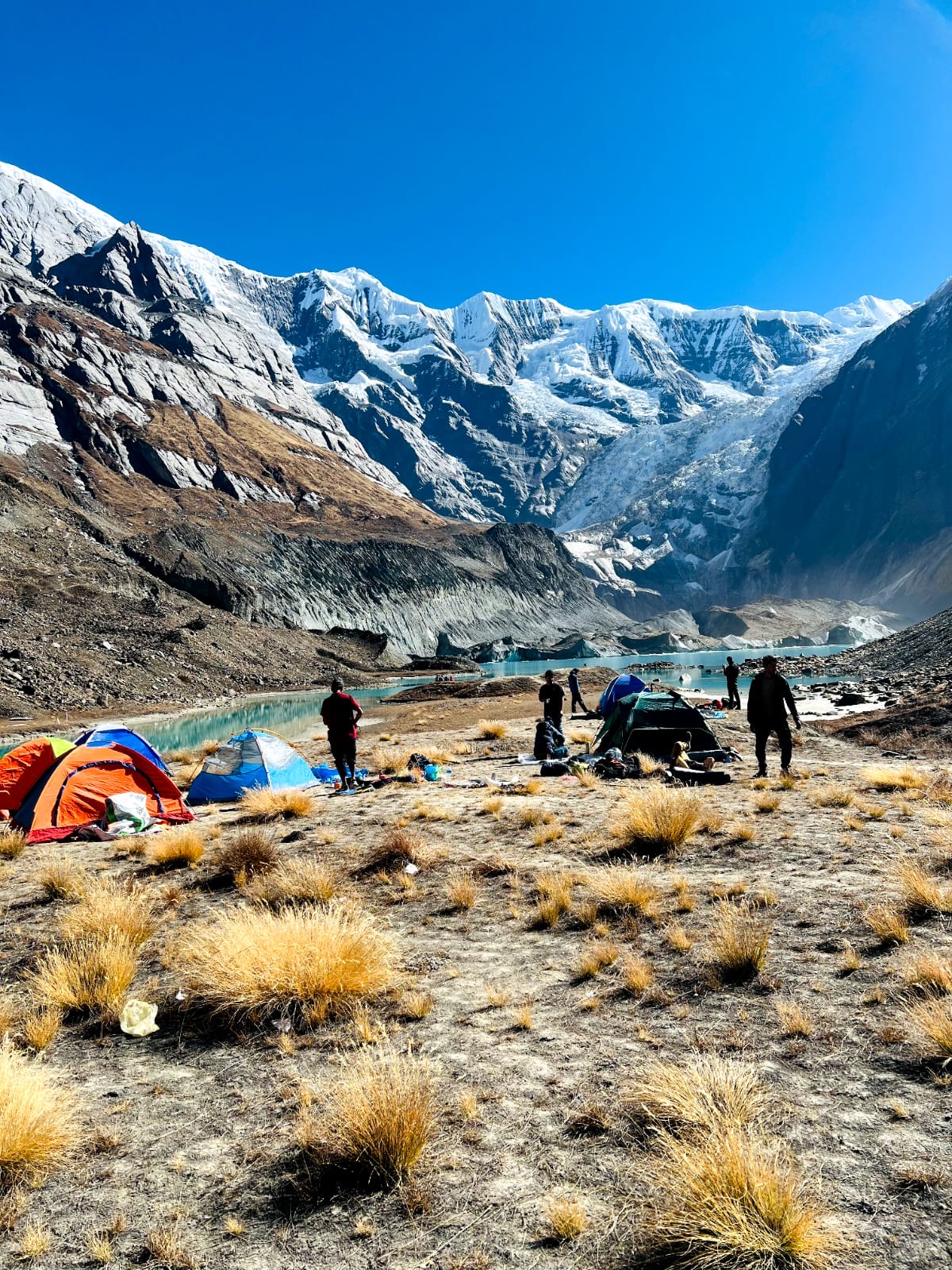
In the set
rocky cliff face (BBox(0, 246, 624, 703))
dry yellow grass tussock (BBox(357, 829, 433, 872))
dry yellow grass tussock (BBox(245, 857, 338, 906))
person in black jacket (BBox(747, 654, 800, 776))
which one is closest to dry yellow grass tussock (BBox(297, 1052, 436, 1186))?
dry yellow grass tussock (BBox(245, 857, 338, 906))

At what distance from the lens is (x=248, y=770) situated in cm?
1534

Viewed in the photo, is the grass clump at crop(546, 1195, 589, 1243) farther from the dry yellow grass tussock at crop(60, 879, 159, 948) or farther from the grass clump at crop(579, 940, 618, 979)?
the dry yellow grass tussock at crop(60, 879, 159, 948)

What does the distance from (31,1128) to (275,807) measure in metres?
8.70

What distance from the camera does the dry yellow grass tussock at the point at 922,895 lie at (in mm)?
5891

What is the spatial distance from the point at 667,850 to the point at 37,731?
120 ft

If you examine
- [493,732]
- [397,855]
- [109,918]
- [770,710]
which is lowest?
[493,732]

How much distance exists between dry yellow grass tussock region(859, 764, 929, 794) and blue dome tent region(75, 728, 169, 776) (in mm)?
13132

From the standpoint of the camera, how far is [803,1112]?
11.8 ft

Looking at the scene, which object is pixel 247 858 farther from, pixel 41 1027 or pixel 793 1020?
pixel 793 1020

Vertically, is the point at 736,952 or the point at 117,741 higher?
the point at 117,741

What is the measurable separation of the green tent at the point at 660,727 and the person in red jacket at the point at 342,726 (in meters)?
5.88

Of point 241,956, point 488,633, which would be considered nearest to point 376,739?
point 241,956

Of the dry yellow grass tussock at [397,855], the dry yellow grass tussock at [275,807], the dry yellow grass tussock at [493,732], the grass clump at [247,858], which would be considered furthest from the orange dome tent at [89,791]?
the dry yellow grass tussock at [493,732]

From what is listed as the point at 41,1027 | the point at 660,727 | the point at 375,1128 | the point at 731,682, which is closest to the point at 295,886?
the point at 41,1027
